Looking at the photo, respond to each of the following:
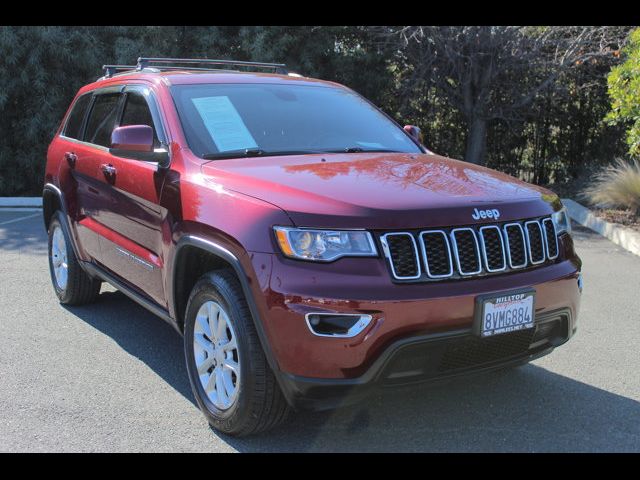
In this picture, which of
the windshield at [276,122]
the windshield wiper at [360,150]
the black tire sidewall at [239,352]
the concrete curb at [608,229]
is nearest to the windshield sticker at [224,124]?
the windshield at [276,122]

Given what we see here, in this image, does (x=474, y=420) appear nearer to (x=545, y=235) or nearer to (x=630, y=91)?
(x=545, y=235)

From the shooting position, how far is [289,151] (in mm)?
4055

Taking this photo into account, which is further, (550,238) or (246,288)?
(550,238)

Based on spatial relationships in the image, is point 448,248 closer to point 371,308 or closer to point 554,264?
point 371,308

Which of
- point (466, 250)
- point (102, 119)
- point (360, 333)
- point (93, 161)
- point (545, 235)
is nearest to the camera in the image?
point (360, 333)

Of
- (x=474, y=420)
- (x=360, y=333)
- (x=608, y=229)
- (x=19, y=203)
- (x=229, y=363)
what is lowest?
(x=19, y=203)

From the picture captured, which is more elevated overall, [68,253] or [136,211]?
[136,211]

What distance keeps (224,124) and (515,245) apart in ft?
5.95

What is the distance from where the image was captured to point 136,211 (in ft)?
13.9

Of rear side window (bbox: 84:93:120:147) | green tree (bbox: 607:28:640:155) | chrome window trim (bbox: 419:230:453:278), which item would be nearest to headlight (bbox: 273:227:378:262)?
chrome window trim (bbox: 419:230:453:278)

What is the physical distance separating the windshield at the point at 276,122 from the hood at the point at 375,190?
224 millimetres

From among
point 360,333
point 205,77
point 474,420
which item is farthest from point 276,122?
point 474,420

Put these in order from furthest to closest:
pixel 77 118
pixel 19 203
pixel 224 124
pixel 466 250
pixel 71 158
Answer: pixel 19 203
pixel 77 118
pixel 71 158
pixel 224 124
pixel 466 250
